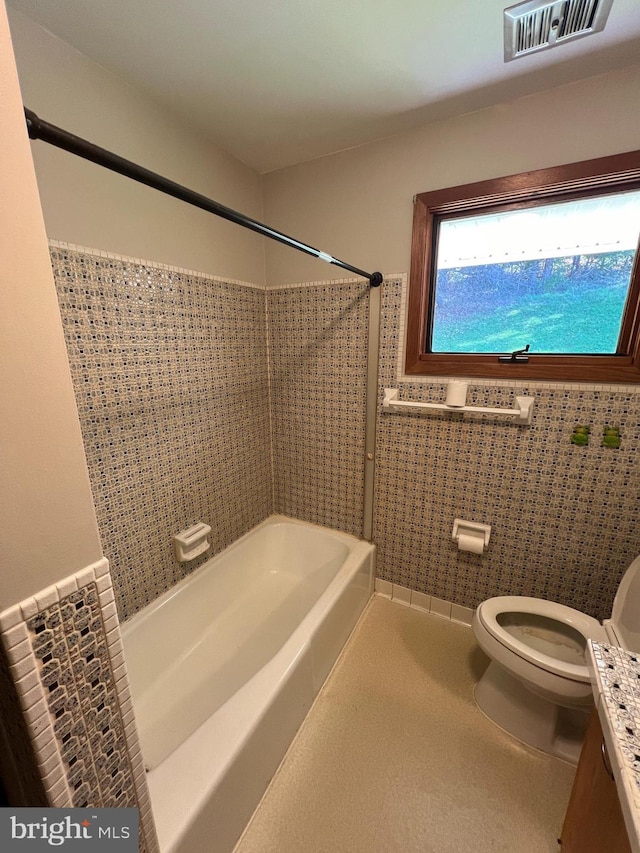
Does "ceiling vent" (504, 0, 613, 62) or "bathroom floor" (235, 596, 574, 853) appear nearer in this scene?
"ceiling vent" (504, 0, 613, 62)

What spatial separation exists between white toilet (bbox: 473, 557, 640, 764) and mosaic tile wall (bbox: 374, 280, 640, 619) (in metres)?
0.22

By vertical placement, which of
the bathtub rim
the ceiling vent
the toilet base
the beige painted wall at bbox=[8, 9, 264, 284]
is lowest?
the toilet base

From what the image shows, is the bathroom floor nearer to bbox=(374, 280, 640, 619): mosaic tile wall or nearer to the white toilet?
the white toilet

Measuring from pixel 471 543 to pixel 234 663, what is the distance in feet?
4.23

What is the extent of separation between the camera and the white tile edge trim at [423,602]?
6.04ft

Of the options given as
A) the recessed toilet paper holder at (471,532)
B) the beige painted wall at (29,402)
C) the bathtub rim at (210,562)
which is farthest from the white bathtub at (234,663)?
the beige painted wall at (29,402)

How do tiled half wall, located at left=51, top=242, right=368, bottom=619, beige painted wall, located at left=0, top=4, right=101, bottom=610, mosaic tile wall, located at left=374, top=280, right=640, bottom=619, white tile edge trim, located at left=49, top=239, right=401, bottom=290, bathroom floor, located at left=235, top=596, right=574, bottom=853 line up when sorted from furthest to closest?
mosaic tile wall, located at left=374, top=280, right=640, bottom=619 < tiled half wall, located at left=51, top=242, right=368, bottom=619 < white tile edge trim, located at left=49, top=239, right=401, bottom=290 < bathroom floor, located at left=235, top=596, right=574, bottom=853 < beige painted wall, located at left=0, top=4, right=101, bottom=610

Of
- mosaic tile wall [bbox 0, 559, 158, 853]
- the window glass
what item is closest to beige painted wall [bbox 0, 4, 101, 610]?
mosaic tile wall [bbox 0, 559, 158, 853]

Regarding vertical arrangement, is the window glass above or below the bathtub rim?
above

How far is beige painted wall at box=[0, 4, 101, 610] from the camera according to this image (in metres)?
0.43

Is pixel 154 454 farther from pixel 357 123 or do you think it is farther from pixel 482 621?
pixel 357 123

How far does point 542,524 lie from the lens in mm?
1562

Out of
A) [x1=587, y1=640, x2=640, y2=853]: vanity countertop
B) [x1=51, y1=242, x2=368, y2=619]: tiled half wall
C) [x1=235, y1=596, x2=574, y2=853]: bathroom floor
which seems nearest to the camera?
[x1=587, y1=640, x2=640, y2=853]: vanity countertop

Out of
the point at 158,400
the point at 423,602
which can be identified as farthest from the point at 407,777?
the point at 158,400
